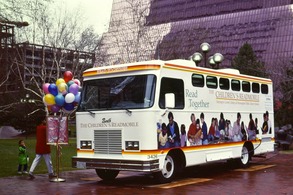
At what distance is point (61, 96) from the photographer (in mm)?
14023

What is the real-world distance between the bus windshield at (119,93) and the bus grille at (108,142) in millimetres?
684

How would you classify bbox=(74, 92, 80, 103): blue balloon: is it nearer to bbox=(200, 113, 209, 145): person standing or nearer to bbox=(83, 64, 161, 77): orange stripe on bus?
bbox=(83, 64, 161, 77): orange stripe on bus

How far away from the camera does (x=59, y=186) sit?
41.3 ft

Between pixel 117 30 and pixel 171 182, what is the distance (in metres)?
19.8

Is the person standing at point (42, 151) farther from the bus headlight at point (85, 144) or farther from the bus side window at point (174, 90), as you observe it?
the bus side window at point (174, 90)

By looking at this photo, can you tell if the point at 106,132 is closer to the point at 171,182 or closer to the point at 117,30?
the point at 171,182

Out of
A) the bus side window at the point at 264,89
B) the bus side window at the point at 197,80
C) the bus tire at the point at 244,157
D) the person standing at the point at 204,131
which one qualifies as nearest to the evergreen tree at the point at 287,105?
the bus side window at the point at 264,89

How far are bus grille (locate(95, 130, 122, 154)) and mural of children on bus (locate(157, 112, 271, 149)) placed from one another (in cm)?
110

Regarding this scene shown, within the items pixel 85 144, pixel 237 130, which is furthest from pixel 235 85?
pixel 85 144

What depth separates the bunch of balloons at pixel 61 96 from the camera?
1398 cm

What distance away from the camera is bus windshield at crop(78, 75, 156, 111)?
1227cm

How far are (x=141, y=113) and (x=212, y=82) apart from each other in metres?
3.58

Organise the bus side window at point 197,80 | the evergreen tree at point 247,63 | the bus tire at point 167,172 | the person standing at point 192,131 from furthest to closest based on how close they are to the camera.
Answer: the evergreen tree at point 247,63 < the bus side window at point 197,80 < the person standing at point 192,131 < the bus tire at point 167,172

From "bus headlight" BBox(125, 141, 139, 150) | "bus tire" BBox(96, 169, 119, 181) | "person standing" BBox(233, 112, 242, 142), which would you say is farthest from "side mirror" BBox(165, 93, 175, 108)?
"person standing" BBox(233, 112, 242, 142)
